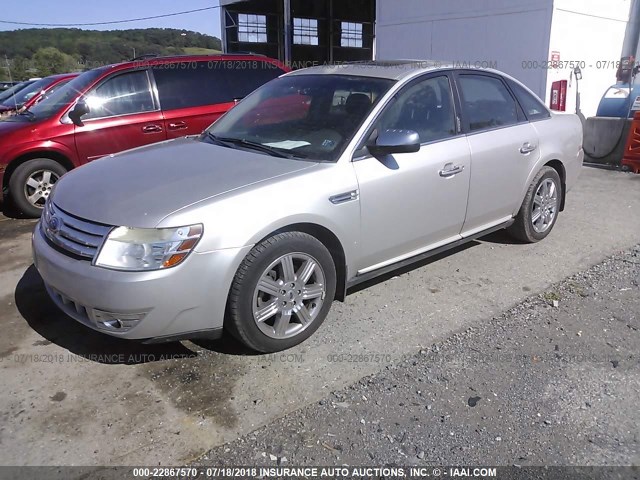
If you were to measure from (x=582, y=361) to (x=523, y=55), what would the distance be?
816 centimetres

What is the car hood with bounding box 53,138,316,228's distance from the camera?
9.24 ft

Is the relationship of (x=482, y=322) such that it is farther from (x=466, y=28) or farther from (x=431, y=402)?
(x=466, y=28)

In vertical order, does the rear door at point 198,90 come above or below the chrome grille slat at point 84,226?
above

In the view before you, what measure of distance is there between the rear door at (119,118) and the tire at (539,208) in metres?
4.21

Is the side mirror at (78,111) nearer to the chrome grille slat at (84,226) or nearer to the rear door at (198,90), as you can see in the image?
the rear door at (198,90)

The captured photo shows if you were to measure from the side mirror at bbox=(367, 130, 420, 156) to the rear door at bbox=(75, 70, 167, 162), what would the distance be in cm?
381

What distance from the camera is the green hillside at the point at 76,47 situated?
15.6 m

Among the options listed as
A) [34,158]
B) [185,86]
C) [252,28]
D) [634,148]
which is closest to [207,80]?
[185,86]

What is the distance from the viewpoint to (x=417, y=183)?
3.65 metres

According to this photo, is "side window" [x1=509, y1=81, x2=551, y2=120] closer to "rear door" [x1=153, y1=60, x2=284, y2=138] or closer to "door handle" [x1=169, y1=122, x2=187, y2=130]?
"rear door" [x1=153, y1=60, x2=284, y2=138]

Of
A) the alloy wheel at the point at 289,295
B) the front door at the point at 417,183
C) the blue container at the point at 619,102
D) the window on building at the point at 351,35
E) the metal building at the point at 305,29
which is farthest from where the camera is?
the window on building at the point at 351,35

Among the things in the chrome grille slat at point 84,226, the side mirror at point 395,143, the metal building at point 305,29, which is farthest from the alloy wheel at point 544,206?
the metal building at point 305,29

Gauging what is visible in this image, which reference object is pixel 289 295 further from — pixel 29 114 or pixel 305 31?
pixel 305 31

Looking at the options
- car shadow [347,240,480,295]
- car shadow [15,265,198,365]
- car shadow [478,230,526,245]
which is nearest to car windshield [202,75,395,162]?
car shadow [347,240,480,295]
